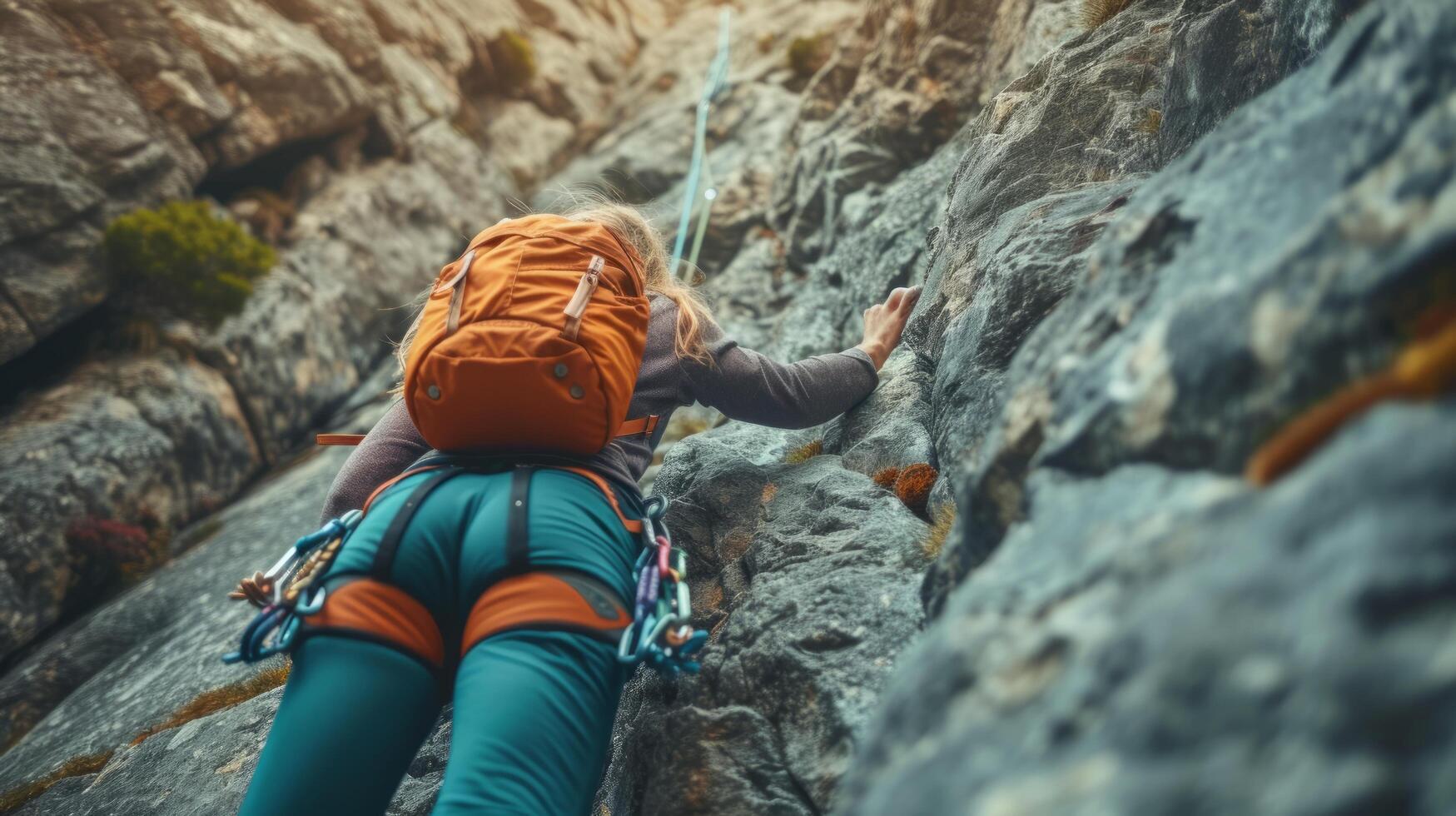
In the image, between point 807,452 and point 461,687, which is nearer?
point 461,687

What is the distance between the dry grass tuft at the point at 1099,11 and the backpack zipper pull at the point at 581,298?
17.6ft

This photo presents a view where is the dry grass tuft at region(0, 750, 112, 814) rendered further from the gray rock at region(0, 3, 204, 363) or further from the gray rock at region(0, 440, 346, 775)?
the gray rock at region(0, 3, 204, 363)

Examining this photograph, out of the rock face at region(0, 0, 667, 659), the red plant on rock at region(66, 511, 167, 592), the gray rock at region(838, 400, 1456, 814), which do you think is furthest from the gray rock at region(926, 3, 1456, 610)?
the rock face at region(0, 0, 667, 659)

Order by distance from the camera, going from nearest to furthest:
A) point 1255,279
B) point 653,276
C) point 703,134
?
1. point 1255,279
2. point 653,276
3. point 703,134

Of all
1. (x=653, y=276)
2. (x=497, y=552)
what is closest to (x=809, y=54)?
(x=653, y=276)

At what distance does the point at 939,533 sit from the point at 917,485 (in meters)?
0.59

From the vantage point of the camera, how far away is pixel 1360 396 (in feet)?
4.27

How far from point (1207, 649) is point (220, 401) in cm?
1450

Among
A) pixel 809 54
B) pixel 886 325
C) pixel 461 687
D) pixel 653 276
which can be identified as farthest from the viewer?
pixel 809 54

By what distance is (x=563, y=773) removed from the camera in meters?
2.58

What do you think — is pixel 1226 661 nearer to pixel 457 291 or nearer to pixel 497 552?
pixel 497 552

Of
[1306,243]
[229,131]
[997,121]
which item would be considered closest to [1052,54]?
[997,121]

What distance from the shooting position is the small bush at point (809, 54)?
17344mm

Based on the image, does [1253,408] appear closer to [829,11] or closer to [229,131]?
[229,131]
